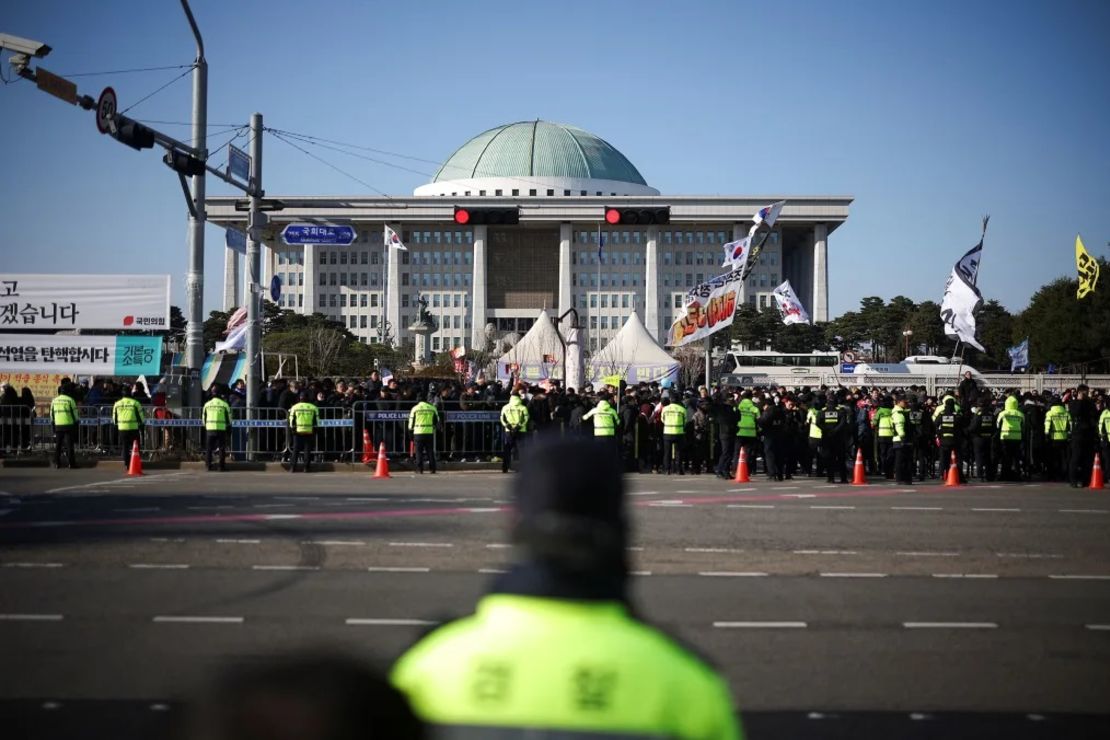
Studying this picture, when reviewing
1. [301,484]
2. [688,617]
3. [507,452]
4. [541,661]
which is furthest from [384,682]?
[507,452]

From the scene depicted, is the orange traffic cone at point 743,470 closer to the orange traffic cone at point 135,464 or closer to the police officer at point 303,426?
the police officer at point 303,426

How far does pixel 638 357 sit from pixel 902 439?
72.6 ft

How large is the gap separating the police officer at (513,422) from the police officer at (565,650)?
20.5 m

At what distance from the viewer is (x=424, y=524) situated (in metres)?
13.8

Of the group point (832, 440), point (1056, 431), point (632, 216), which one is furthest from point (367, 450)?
point (1056, 431)

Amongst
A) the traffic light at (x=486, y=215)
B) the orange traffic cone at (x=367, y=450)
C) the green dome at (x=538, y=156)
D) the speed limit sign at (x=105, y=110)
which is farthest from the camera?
the green dome at (x=538, y=156)

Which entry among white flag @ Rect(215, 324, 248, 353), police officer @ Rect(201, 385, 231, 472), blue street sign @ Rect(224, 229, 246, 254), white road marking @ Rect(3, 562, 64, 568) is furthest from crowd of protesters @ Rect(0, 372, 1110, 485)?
white road marking @ Rect(3, 562, 64, 568)

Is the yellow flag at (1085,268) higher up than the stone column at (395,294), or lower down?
lower down

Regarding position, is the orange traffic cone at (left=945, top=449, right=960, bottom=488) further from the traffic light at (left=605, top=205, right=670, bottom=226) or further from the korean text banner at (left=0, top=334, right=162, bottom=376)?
the korean text banner at (left=0, top=334, right=162, bottom=376)

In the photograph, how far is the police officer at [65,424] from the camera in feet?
73.2

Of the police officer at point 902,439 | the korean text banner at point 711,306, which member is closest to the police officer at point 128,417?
the police officer at point 902,439

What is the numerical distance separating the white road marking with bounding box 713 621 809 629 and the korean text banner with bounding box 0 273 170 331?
2242cm

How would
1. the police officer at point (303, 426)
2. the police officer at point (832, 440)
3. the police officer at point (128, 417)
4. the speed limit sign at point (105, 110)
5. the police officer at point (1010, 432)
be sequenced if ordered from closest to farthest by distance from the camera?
the speed limit sign at point (105, 110) < the police officer at point (303, 426) < the police officer at point (128, 417) < the police officer at point (1010, 432) < the police officer at point (832, 440)

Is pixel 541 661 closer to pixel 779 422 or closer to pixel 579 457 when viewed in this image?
pixel 579 457
